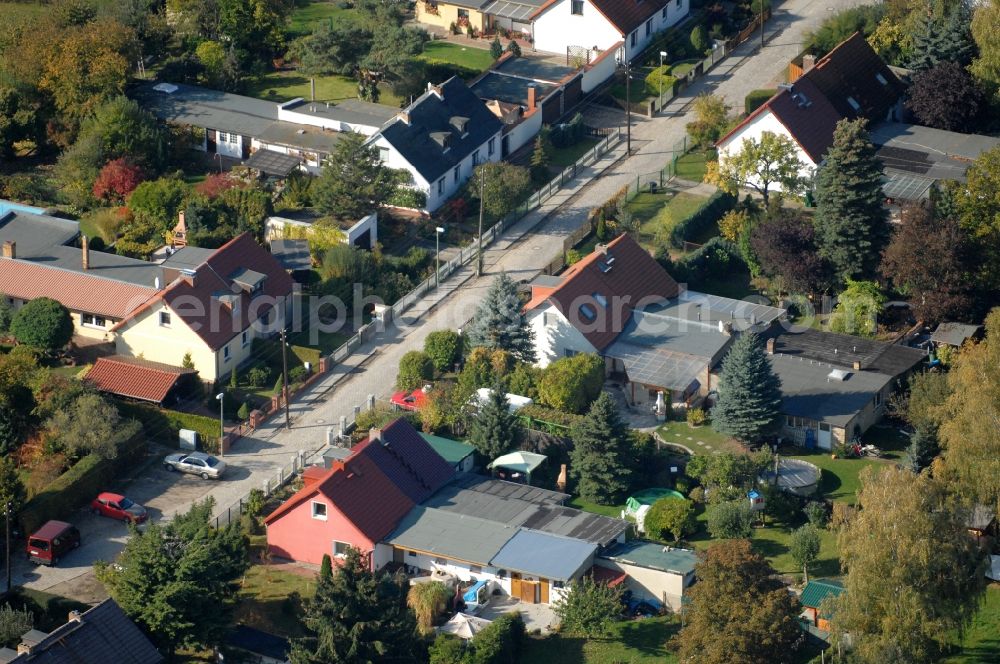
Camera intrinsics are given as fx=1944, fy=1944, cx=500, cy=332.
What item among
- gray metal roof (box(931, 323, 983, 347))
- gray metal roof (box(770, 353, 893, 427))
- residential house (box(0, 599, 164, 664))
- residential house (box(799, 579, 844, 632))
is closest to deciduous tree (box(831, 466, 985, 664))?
residential house (box(799, 579, 844, 632))

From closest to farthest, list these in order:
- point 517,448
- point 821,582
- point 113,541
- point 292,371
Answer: point 821,582, point 113,541, point 517,448, point 292,371

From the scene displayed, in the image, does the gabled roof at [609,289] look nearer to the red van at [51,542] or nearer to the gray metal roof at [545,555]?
the gray metal roof at [545,555]

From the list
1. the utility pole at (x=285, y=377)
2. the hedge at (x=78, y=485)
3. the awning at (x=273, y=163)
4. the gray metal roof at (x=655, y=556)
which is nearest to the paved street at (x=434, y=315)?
the utility pole at (x=285, y=377)

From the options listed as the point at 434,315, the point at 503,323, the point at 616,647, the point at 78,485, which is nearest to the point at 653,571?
the point at 616,647

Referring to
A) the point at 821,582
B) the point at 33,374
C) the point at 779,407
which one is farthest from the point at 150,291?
the point at 821,582

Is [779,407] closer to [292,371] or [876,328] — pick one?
[876,328]

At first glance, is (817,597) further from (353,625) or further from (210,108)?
(210,108)
